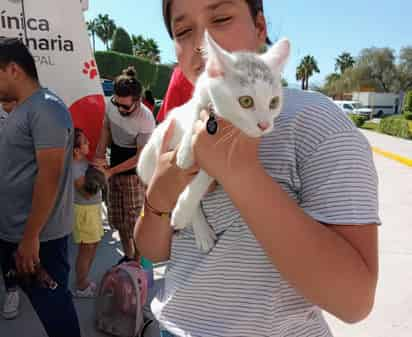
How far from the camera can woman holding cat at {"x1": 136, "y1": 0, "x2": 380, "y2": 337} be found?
0.79m

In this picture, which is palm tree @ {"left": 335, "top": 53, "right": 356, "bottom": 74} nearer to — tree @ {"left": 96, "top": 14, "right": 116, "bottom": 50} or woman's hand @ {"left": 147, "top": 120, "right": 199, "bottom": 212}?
tree @ {"left": 96, "top": 14, "right": 116, "bottom": 50}

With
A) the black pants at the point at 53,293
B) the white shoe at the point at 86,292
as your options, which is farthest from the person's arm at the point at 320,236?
the white shoe at the point at 86,292

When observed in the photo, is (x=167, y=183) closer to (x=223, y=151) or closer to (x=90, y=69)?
(x=223, y=151)

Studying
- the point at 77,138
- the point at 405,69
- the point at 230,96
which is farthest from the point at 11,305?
the point at 405,69

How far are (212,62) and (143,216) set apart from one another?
54 cm

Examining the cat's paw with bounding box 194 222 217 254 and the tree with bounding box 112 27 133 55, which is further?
the tree with bounding box 112 27 133 55

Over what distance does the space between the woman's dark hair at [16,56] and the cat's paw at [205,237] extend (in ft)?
5.99

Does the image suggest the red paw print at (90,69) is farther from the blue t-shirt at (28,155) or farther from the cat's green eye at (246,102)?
the cat's green eye at (246,102)

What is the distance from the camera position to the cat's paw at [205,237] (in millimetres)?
997

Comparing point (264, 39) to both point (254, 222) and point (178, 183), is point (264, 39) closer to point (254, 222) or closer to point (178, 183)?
point (178, 183)

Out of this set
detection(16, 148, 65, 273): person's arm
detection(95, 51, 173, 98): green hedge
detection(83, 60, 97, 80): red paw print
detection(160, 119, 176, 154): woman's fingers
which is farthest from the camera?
detection(95, 51, 173, 98): green hedge

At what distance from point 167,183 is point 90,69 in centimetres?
306

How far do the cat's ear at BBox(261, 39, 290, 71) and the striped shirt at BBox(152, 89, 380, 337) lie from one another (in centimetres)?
9

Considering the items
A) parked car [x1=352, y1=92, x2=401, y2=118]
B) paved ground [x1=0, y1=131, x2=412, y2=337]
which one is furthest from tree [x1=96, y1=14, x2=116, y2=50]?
paved ground [x1=0, y1=131, x2=412, y2=337]
